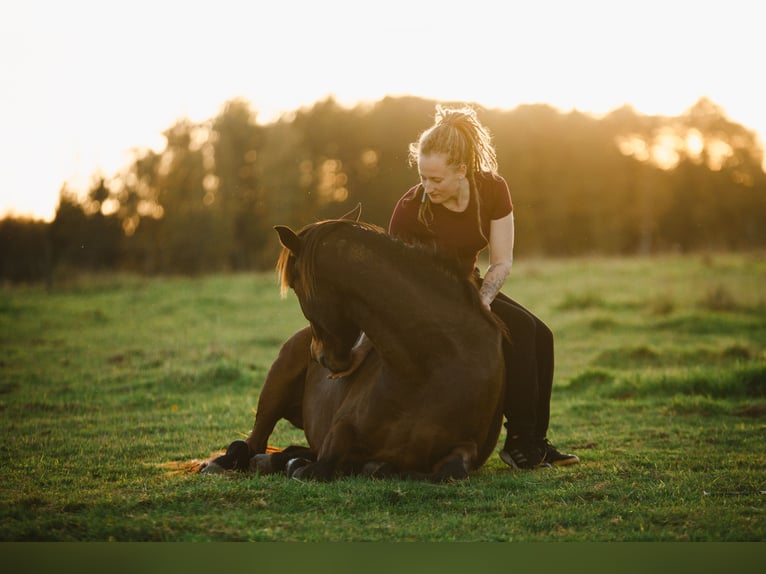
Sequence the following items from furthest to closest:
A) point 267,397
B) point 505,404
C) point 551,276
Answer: point 551,276 → point 267,397 → point 505,404

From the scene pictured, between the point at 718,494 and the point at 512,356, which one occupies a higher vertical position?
the point at 512,356

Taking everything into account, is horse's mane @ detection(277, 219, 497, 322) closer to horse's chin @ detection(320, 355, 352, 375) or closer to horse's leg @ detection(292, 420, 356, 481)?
horse's chin @ detection(320, 355, 352, 375)

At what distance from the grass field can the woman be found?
55 cm

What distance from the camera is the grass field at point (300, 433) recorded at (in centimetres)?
437

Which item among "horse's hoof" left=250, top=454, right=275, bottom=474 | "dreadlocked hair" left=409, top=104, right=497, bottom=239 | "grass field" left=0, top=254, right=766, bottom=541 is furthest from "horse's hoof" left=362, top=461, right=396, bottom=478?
"dreadlocked hair" left=409, top=104, right=497, bottom=239

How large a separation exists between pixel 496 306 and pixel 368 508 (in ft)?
6.25

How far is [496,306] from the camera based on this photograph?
5.94 m

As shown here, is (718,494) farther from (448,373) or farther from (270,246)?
(270,246)

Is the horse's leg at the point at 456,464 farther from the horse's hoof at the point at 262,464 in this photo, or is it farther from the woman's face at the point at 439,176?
the woman's face at the point at 439,176

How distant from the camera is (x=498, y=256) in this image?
5.80 m

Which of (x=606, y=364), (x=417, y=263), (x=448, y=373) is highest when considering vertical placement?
(x=417, y=263)

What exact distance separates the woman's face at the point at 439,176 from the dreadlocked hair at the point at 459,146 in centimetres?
4

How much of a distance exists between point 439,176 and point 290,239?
1.08 m

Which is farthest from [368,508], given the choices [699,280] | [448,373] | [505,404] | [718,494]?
[699,280]
